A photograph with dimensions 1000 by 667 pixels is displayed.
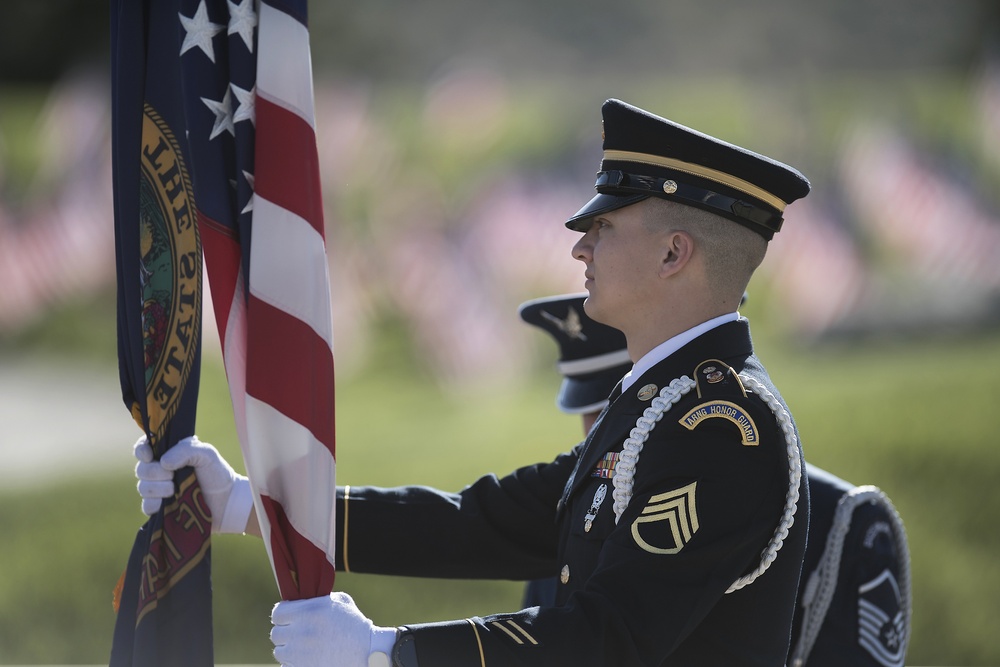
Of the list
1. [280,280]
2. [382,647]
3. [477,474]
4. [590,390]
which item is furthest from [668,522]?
[477,474]

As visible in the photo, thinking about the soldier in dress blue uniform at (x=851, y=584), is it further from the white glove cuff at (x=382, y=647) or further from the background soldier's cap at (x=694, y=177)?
the white glove cuff at (x=382, y=647)

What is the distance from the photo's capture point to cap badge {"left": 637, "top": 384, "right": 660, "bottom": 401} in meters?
2.06

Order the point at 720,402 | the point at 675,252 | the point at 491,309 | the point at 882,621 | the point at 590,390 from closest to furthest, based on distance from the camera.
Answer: the point at 720,402, the point at 675,252, the point at 882,621, the point at 590,390, the point at 491,309

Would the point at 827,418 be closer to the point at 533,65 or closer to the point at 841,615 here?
the point at 841,615

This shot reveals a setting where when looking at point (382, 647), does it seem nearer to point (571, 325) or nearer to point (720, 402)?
point (720, 402)

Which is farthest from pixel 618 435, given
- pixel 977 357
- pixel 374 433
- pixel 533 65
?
pixel 533 65

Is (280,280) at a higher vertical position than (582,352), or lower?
higher

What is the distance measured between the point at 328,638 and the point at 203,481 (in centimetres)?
68

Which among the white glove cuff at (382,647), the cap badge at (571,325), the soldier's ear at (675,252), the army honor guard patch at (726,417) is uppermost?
the soldier's ear at (675,252)

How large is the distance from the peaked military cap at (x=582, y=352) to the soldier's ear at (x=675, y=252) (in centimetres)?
106

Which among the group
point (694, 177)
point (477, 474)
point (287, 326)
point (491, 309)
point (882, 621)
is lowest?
point (477, 474)

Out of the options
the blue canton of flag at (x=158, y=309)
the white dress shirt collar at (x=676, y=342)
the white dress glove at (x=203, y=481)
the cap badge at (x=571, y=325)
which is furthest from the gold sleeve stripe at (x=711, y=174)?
the cap badge at (x=571, y=325)

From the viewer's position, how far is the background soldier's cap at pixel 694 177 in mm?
2066

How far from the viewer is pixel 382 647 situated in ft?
5.66
